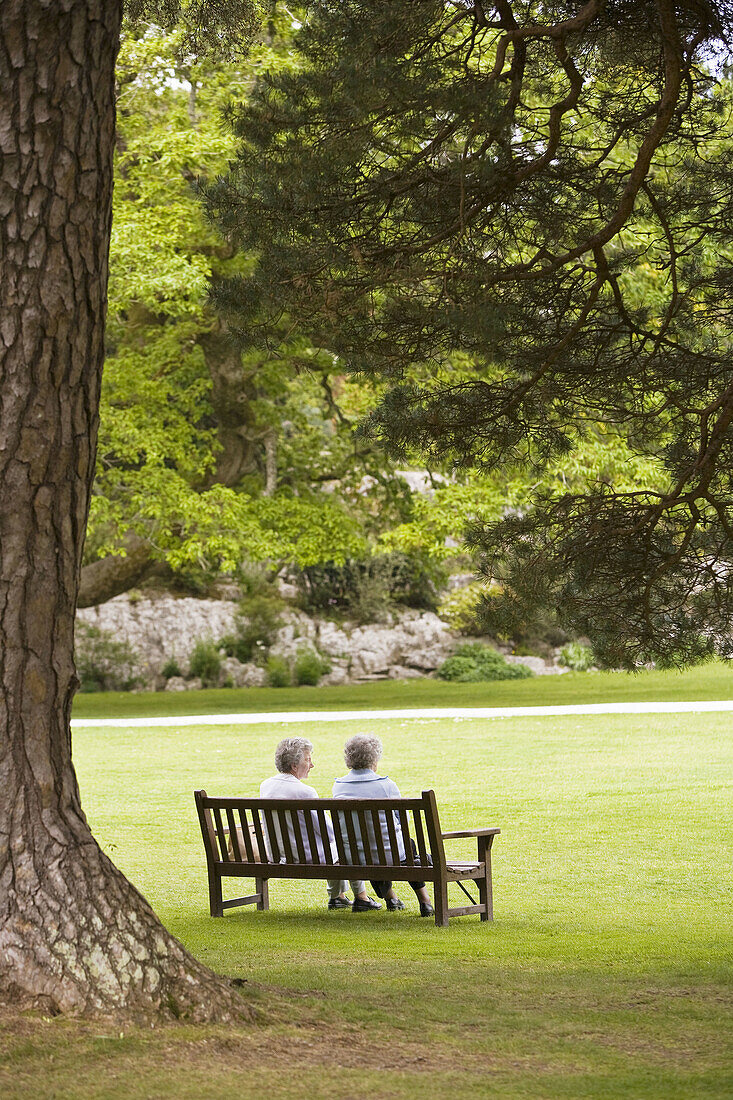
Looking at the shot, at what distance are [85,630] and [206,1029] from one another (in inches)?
1042

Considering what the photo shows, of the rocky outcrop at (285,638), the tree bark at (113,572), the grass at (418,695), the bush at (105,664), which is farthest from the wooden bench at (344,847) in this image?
the bush at (105,664)

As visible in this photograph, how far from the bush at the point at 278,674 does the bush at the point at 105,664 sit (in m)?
3.02

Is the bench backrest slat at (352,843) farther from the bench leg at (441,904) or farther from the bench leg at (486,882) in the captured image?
the bench leg at (486,882)

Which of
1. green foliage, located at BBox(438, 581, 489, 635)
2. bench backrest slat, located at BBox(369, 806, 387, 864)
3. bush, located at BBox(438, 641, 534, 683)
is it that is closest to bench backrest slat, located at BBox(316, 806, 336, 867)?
bench backrest slat, located at BBox(369, 806, 387, 864)

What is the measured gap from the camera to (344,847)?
7.11m

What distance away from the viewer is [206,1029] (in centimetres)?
455

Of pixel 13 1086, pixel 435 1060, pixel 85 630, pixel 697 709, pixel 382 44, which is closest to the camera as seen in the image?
pixel 13 1086

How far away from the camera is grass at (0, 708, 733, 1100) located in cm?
418

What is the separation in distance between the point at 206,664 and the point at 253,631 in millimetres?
1488

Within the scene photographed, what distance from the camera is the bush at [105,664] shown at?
30.0m

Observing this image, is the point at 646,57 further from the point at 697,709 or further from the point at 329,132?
the point at 697,709

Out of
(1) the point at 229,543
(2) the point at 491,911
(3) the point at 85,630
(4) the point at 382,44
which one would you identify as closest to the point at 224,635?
(3) the point at 85,630

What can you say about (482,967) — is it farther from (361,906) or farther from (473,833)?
(361,906)

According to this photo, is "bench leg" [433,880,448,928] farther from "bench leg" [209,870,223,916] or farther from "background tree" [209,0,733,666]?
"background tree" [209,0,733,666]
